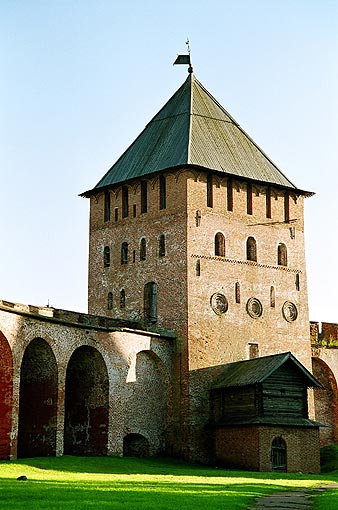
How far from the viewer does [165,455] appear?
37000mm

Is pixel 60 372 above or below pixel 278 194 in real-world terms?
below

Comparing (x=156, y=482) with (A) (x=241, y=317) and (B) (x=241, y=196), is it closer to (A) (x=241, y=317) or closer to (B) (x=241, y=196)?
(A) (x=241, y=317)

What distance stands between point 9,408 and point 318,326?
63.7 ft

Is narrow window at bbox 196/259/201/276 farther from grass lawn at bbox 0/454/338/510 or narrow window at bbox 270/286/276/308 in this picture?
grass lawn at bbox 0/454/338/510

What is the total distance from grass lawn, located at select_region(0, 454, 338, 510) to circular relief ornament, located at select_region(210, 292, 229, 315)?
6.98 m

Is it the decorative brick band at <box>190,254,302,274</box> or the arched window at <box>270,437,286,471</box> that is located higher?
the decorative brick band at <box>190,254,302,274</box>


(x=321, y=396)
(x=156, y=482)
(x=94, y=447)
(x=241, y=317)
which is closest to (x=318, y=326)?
(x=321, y=396)

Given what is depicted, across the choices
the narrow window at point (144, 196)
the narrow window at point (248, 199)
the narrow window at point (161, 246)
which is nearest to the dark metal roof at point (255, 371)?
the narrow window at point (161, 246)

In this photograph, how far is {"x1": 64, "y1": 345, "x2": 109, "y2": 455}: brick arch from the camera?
34.7m

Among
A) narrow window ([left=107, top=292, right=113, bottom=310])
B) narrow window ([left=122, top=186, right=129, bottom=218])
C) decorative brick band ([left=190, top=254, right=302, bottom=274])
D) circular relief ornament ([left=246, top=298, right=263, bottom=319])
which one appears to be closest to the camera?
decorative brick band ([left=190, top=254, right=302, bottom=274])

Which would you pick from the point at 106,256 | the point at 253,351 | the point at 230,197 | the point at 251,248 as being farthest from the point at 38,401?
the point at 230,197

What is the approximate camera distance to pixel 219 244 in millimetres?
39625

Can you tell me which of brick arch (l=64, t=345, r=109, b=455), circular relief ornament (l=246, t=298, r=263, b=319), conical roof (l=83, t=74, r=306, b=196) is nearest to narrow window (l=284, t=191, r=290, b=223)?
conical roof (l=83, t=74, r=306, b=196)

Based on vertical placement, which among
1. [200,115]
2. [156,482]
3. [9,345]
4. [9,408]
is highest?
[200,115]
